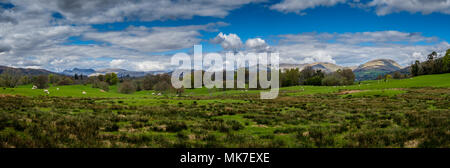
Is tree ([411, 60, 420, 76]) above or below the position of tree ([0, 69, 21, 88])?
above

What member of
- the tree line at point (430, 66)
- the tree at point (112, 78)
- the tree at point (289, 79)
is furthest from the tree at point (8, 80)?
the tree line at point (430, 66)

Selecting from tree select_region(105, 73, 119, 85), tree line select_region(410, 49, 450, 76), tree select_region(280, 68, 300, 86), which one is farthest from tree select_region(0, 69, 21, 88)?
tree line select_region(410, 49, 450, 76)

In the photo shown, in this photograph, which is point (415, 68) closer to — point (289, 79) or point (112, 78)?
point (289, 79)

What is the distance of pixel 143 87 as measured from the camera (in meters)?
164

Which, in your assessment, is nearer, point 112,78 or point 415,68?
point 415,68

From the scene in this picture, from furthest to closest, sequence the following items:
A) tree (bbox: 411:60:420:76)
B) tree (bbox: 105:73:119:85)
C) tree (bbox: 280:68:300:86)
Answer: tree (bbox: 105:73:119:85) → tree (bbox: 280:68:300:86) → tree (bbox: 411:60:420:76)

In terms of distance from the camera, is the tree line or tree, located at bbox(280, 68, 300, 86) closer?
the tree line

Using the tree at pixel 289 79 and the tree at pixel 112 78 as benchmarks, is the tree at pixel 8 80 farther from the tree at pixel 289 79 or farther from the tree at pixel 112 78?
the tree at pixel 289 79

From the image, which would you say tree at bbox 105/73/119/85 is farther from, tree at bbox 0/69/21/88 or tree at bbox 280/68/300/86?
tree at bbox 280/68/300/86

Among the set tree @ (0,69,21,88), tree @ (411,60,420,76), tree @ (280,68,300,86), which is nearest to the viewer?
tree @ (0,69,21,88)

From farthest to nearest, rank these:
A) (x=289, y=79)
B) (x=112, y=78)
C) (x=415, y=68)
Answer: (x=112, y=78) → (x=289, y=79) → (x=415, y=68)

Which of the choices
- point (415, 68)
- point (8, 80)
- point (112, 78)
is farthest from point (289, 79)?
point (8, 80)
